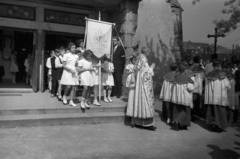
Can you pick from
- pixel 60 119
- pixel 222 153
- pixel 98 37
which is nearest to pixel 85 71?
pixel 98 37

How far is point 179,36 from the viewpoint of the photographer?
1165cm

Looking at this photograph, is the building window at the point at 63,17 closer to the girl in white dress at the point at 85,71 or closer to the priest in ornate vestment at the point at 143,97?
the girl in white dress at the point at 85,71

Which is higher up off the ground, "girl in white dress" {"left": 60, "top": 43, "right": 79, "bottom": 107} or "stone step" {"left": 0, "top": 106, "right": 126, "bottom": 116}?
"girl in white dress" {"left": 60, "top": 43, "right": 79, "bottom": 107}

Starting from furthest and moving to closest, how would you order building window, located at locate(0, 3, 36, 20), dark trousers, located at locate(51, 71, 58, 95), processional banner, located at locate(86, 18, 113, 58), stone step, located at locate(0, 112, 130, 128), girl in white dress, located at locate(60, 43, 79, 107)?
building window, located at locate(0, 3, 36, 20) < dark trousers, located at locate(51, 71, 58, 95) < processional banner, located at locate(86, 18, 113, 58) < girl in white dress, located at locate(60, 43, 79, 107) < stone step, located at locate(0, 112, 130, 128)

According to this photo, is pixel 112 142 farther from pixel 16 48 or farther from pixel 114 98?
pixel 16 48

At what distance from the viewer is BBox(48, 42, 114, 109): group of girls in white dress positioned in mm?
6371

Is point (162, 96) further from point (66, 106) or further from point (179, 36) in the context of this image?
point (179, 36)

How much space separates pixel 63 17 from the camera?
373 inches

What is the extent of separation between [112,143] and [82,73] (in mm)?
2387

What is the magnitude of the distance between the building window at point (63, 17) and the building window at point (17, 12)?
52 centimetres

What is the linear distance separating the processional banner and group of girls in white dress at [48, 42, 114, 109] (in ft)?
0.81

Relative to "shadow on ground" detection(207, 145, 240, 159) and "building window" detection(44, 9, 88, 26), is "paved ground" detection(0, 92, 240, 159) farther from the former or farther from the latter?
"building window" detection(44, 9, 88, 26)

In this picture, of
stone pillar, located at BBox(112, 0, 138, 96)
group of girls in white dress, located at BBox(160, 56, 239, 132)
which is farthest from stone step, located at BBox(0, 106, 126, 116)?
stone pillar, located at BBox(112, 0, 138, 96)

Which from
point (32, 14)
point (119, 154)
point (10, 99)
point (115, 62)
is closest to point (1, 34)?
point (32, 14)
